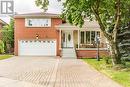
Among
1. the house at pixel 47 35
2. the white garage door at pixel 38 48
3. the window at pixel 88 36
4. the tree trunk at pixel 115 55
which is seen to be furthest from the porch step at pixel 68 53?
the tree trunk at pixel 115 55

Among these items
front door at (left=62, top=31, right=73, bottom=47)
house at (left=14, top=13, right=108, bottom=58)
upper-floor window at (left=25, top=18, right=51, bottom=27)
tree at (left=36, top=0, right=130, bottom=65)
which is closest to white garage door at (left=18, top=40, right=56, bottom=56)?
house at (left=14, top=13, right=108, bottom=58)

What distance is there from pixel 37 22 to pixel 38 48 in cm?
340

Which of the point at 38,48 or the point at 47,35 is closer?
the point at 38,48

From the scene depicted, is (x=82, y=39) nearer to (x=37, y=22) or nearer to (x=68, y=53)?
(x=68, y=53)

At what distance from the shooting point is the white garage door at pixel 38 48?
49.7 meters

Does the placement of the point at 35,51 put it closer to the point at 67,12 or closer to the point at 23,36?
the point at 23,36

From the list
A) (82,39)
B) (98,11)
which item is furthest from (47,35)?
(98,11)

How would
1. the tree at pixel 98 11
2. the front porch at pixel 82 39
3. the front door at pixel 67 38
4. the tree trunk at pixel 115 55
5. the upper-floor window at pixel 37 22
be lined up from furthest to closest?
the front door at pixel 67 38 → the upper-floor window at pixel 37 22 → the front porch at pixel 82 39 → the tree trunk at pixel 115 55 → the tree at pixel 98 11

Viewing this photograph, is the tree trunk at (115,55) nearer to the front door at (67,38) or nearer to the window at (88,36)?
the window at (88,36)

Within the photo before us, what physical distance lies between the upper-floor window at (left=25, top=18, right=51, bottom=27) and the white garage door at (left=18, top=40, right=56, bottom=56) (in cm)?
214

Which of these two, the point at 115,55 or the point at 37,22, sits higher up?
the point at 37,22

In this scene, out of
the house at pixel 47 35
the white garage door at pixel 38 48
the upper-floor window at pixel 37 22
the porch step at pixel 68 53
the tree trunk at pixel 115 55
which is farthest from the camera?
the upper-floor window at pixel 37 22

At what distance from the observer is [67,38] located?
167ft

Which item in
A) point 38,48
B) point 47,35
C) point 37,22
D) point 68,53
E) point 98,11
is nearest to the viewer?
point 98,11
